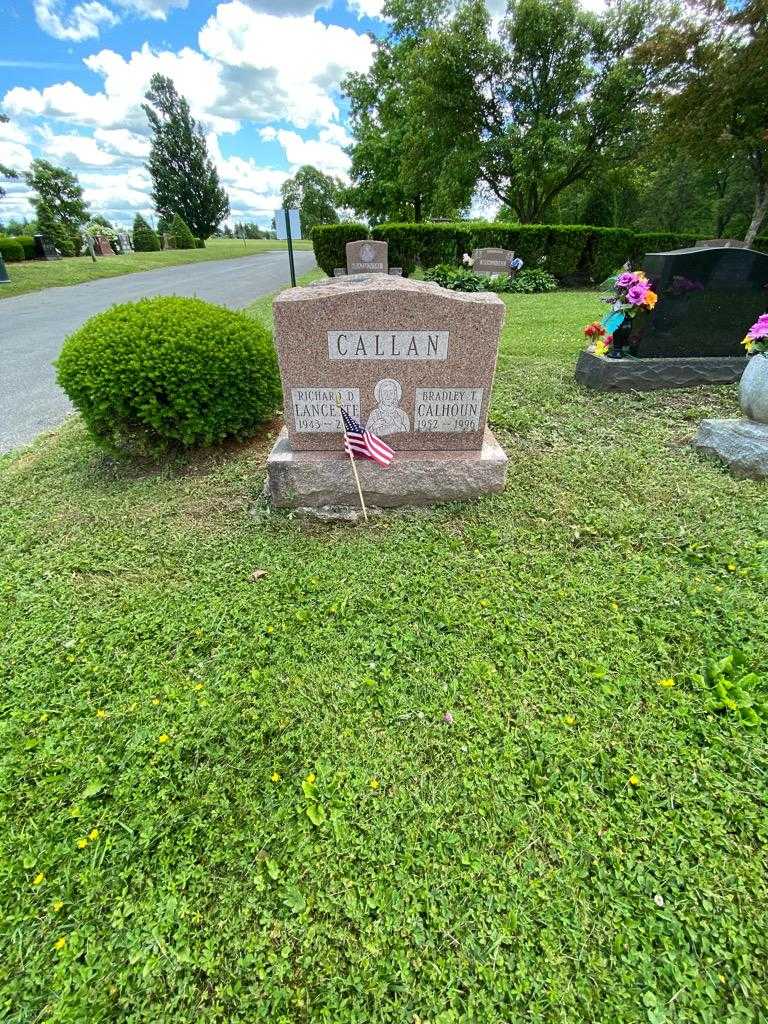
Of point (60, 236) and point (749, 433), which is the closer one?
point (749, 433)

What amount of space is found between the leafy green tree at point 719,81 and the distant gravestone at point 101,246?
1165 inches

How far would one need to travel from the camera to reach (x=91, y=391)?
11.3ft

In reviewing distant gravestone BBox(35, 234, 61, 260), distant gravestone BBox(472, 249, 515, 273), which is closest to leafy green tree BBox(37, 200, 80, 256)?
distant gravestone BBox(35, 234, 61, 260)

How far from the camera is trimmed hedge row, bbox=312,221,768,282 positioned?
14.6 meters

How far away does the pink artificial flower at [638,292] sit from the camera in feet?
16.1

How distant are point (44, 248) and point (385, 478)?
30.4 metres

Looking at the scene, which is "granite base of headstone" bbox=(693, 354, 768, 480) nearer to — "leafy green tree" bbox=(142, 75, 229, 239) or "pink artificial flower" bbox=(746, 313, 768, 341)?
"pink artificial flower" bbox=(746, 313, 768, 341)

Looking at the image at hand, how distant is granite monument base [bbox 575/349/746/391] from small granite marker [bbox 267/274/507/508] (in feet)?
8.11

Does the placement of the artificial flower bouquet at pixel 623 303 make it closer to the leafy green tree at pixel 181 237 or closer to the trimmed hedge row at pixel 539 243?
the trimmed hedge row at pixel 539 243

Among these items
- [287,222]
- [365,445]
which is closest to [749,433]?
[365,445]

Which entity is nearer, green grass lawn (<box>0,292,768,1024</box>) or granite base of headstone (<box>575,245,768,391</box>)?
green grass lawn (<box>0,292,768,1024</box>)

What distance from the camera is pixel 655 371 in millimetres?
5102

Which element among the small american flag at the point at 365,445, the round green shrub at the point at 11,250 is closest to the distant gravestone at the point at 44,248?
the round green shrub at the point at 11,250

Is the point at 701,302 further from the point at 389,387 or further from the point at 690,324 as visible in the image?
the point at 389,387
